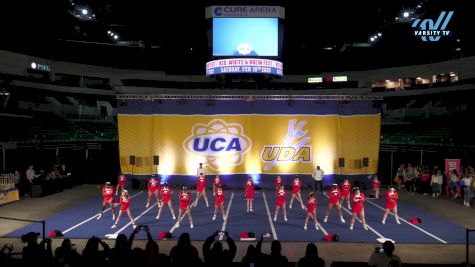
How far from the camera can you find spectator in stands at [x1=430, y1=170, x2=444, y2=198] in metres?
25.0

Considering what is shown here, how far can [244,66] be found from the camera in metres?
24.9

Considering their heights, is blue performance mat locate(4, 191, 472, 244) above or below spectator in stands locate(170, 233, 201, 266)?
below

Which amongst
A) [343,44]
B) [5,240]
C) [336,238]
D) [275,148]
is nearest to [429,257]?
[336,238]

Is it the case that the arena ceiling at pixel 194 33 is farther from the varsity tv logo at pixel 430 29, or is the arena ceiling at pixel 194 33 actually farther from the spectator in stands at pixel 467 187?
the spectator in stands at pixel 467 187

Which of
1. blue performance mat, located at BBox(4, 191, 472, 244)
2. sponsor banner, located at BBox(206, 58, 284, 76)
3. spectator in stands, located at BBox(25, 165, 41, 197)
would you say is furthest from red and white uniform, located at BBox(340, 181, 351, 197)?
spectator in stands, located at BBox(25, 165, 41, 197)

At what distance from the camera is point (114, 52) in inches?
1780

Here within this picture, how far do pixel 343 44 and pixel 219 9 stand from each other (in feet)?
71.8

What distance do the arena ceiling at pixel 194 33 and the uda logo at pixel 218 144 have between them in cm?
632

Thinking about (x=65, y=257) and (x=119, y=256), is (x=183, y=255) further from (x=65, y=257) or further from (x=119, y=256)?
(x=65, y=257)

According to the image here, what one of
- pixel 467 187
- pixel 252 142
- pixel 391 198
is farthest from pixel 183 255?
pixel 252 142

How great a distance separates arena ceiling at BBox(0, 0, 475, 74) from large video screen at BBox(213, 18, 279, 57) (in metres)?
2.01

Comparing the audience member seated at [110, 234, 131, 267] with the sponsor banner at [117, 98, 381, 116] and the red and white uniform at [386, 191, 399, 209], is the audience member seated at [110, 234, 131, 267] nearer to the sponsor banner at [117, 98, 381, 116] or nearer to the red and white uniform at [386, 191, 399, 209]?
the red and white uniform at [386, 191, 399, 209]

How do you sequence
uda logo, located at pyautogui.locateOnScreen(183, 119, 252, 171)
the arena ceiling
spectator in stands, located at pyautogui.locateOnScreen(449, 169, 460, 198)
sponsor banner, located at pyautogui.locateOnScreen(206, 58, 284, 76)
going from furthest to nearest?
the arena ceiling, uda logo, located at pyautogui.locateOnScreen(183, 119, 252, 171), sponsor banner, located at pyautogui.locateOnScreen(206, 58, 284, 76), spectator in stands, located at pyautogui.locateOnScreen(449, 169, 460, 198)

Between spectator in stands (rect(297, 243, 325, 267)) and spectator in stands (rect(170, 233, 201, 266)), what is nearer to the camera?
spectator in stands (rect(297, 243, 325, 267))
